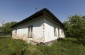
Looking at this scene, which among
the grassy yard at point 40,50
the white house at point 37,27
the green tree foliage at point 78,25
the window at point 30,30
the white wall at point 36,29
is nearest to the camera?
the grassy yard at point 40,50

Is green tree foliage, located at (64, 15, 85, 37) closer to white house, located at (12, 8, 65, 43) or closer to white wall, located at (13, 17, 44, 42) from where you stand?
white house, located at (12, 8, 65, 43)

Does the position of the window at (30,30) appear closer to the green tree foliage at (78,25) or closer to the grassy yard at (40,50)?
the grassy yard at (40,50)

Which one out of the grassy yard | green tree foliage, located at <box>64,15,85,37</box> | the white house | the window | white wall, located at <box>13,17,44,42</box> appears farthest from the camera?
green tree foliage, located at <box>64,15,85,37</box>

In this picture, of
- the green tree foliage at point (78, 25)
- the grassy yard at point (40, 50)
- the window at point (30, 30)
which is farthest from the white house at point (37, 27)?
the green tree foliage at point (78, 25)

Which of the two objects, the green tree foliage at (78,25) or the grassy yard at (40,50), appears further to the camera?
the green tree foliage at (78,25)

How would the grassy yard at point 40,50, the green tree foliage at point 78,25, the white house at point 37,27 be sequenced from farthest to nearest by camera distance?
the green tree foliage at point 78,25 < the white house at point 37,27 < the grassy yard at point 40,50

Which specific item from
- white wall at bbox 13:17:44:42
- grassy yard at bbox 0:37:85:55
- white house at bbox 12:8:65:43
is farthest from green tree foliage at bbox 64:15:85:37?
white wall at bbox 13:17:44:42

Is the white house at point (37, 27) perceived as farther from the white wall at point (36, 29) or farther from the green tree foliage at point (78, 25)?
the green tree foliage at point (78, 25)

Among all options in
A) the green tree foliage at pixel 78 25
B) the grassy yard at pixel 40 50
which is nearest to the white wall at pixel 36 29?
the grassy yard at pixel 40 50

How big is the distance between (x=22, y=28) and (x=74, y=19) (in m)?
10.7

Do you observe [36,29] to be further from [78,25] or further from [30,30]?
[78,25]

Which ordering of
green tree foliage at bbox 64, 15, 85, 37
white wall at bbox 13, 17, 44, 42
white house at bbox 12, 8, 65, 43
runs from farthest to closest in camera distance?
green tree foliage at bbox 64, 15, 85, 37 < white wall at bbox 13, 17, 44, 42 < white house at bbox 12, 8, 65, 43

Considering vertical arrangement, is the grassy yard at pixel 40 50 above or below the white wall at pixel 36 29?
below

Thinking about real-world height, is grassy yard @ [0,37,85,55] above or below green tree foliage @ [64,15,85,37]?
below
